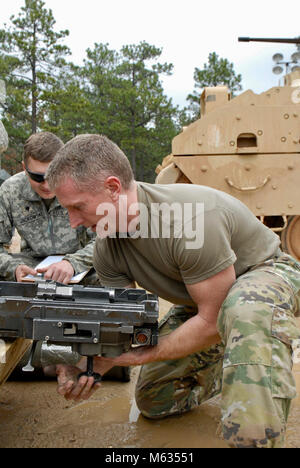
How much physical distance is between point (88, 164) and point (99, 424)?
1.45 m

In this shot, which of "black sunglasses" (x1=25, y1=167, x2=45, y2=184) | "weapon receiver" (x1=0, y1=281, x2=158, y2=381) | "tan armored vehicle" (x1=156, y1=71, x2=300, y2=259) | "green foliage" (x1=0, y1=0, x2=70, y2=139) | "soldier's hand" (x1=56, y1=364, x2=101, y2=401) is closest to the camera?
"weapon receiver" (x1=0, y1=281, x2=158, y2=381)

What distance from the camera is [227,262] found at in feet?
6.73

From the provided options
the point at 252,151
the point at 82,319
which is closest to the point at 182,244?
the point at 82,319

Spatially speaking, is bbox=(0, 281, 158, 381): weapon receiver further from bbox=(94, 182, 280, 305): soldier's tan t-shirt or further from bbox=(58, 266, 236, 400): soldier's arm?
bbox=(94, 182, 280, 305): soldier's tan t-shirt

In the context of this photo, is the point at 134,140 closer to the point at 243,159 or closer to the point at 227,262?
the point at 243,159

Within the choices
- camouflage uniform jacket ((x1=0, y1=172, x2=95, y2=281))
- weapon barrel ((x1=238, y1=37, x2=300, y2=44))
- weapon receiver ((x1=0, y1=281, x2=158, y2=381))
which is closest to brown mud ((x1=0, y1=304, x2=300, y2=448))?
weapon receiver ((x1=0, y1=281, x2=158, y2=381))

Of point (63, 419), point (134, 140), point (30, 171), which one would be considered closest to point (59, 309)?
point (63, 419)

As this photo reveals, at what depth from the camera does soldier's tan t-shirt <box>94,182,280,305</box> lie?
2057 mm

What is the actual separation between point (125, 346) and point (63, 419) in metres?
0.94

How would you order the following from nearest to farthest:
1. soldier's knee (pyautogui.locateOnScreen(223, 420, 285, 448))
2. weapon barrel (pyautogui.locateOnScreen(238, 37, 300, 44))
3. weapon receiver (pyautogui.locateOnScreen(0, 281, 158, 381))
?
soldier's knee (pyautogui.locateOnScreen(223, 420, 285, 448)), weapon receiver (pyautogui.locateOnScreen(0, 281, 158, 381)), weapon barrel (pyautogui.locateOnScreen(238, 37, 300, 44))

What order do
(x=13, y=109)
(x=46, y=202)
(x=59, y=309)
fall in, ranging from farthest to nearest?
(x=13, y=109) < (x=46, y=202) < (x=59, y=309)

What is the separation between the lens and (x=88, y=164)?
2.05 m

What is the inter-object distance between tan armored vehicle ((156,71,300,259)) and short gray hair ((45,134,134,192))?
461cm

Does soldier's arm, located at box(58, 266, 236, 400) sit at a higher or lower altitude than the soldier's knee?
higher
